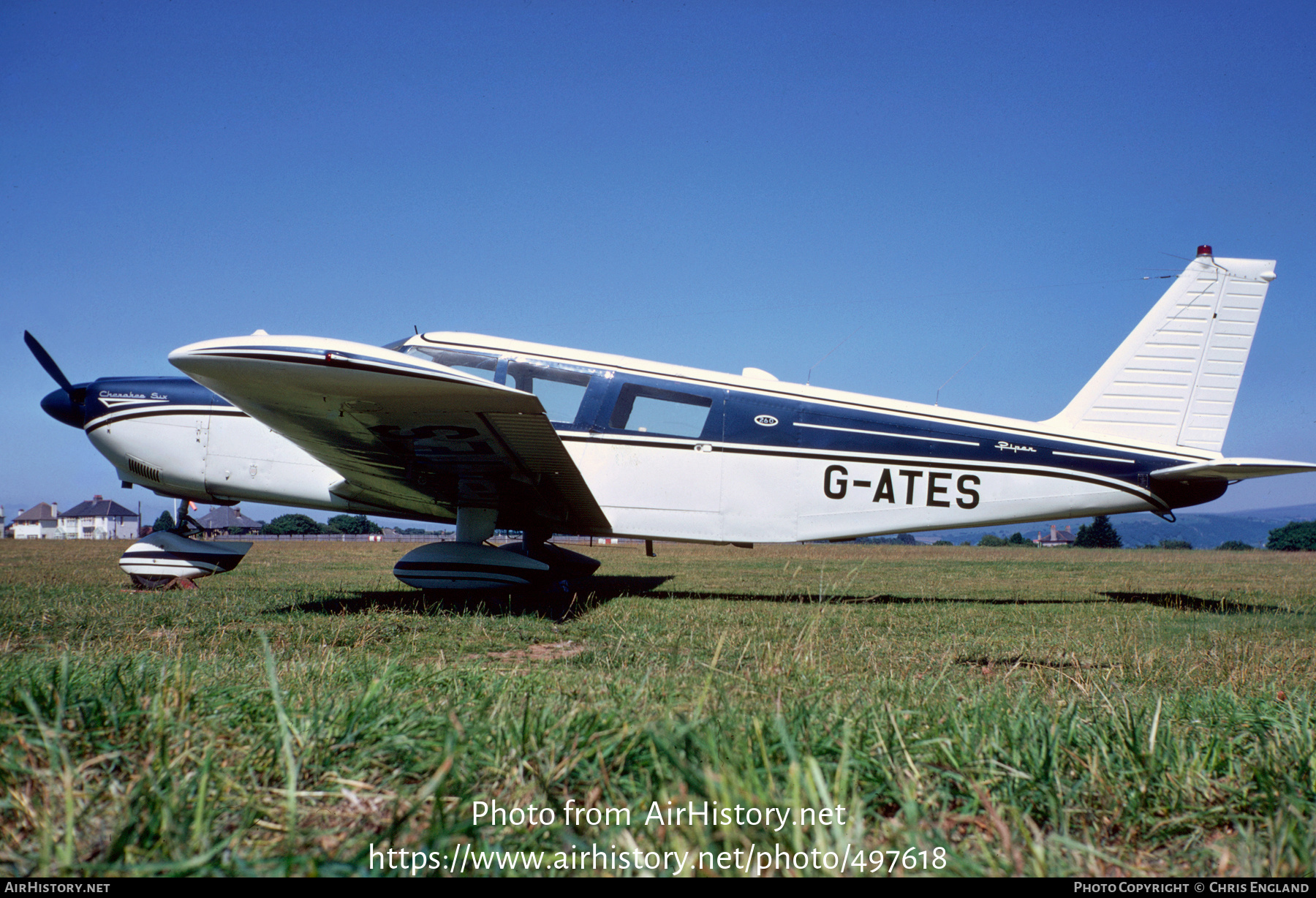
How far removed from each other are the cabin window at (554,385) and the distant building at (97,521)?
103 meters

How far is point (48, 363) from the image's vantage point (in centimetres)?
705

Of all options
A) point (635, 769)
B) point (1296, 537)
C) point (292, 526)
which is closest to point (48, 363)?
point (635, 769)

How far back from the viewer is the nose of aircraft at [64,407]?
6918mm

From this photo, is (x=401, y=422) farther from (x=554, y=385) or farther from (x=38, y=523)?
(x=38, y=523)

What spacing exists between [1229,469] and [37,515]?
411 feet

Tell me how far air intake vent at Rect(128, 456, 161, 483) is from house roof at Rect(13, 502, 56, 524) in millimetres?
115309

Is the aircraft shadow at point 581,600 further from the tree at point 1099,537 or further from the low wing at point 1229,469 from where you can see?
the tree at point 1099,537

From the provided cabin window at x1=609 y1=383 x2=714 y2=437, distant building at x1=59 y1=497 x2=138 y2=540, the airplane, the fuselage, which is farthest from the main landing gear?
distant building at x1=59 y1=497 x2=138 y2=540

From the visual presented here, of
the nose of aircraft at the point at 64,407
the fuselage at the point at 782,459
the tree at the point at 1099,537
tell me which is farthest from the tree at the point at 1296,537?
the nose of aircraft at the point at 64,407

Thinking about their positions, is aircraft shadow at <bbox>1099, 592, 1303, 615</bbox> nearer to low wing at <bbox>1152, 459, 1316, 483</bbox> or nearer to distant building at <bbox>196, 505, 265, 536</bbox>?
low wing at <bbox>1152, 459, 1316, 483</bbox>

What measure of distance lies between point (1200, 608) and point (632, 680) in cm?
713

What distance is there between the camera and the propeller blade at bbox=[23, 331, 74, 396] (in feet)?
22.9

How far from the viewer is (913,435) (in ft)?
20.6

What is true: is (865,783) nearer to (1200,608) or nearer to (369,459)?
(369,459)
